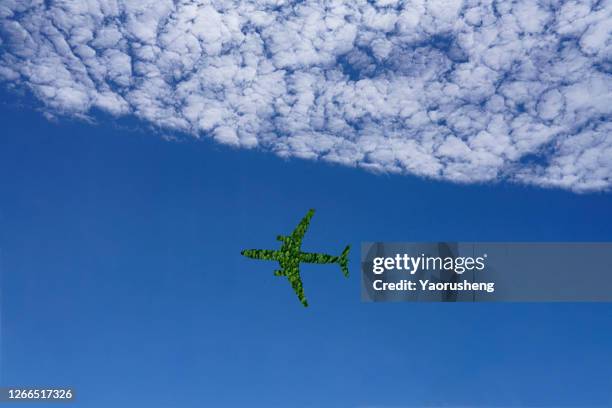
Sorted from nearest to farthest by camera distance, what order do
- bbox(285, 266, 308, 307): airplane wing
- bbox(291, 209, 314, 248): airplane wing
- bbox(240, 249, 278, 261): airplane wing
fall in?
bbox(285, 266, 308, 307): airplane wing, bbox(291, 209, 314, 248): airplane wing, bbox(240, 249, 278, 261): airplane wing

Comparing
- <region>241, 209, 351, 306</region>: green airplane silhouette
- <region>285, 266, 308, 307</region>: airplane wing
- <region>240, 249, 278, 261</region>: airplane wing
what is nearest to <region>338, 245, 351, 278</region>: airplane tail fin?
<region>241, 209, 351, 306</region>: green airplane silhouette

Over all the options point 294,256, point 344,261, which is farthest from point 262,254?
point 344,261

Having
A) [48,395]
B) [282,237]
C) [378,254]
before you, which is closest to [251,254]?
[282,237]

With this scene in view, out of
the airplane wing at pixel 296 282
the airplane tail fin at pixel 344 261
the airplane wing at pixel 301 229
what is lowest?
the airplane wing at pixel 296 282

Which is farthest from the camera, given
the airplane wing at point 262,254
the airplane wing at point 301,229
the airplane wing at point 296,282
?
the airplane wing at point 262,254

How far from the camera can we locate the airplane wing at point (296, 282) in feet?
110

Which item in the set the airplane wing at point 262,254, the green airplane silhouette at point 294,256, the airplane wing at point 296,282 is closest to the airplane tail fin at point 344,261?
the green airplane silhouette at point 294,256

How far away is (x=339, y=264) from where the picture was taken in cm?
3784

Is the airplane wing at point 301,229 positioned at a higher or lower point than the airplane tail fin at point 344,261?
higher

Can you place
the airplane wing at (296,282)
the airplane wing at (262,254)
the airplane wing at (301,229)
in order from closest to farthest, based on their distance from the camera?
1. the airplane wing at (296,282)
2. the airplane wing at (301,229)
3. the airplane wing at (262,254)

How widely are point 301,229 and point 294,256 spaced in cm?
336

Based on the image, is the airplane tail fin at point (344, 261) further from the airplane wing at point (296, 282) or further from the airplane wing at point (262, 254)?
the airplane wing at point (262, 254)

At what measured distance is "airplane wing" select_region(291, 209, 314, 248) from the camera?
35.3m

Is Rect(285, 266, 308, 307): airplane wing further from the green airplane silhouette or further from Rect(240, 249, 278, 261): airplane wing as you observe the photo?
Rect(240, 249, 278, 261): airplane wing
